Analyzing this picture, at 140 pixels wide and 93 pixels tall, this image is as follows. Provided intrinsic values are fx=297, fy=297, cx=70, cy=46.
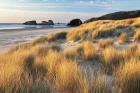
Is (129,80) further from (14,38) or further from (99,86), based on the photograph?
(14,38)

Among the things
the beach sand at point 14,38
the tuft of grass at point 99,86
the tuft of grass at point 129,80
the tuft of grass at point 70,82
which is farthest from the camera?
the beach sand at point 14,38

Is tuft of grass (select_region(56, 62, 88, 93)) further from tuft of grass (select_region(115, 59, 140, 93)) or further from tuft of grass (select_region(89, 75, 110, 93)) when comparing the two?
tuft of grass (select_region(115, 59, 140, 93))

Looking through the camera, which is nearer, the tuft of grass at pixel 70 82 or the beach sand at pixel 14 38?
the tuft of grass at pixel 70 82

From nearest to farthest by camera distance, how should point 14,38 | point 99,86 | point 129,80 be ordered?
1. point 99,86
2. point 129,80
3. point 14,38

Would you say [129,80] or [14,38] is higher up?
[129,80]

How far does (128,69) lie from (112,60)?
87.6 inches

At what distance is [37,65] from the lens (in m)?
5.72

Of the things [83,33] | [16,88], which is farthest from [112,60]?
[83,33]

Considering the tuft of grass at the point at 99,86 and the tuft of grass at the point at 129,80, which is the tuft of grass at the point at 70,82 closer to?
the tuft of grass at the point at 99,86

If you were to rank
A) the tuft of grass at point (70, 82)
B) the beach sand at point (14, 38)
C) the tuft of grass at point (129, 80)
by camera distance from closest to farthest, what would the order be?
1. the tuft of grass at point (70, 82)
2. the tuft of grass at point (129, 80)
3. the beach sand at point (14, 38)

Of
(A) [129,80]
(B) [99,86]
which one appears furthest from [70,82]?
(A) [129,80]

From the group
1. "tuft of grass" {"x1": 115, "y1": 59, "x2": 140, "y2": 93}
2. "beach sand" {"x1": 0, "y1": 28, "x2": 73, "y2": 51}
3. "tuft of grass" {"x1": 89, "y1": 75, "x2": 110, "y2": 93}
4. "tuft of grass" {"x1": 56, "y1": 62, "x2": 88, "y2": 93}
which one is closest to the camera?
"tuft of grass" {"x1": 89, "y1": 75, "x2": 110, "y2": 93}

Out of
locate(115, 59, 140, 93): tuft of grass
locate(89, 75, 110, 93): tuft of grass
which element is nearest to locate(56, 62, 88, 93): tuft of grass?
locate(89, 75, 110, 93): tuft of grass

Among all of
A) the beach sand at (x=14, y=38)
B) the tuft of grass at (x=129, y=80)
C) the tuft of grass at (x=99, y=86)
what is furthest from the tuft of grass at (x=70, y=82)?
the beach sand at (x=14, y=38)
